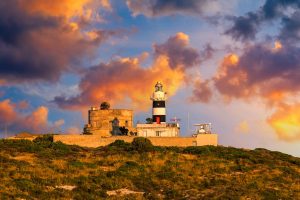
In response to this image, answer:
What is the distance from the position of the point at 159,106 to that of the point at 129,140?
1798 centimetres

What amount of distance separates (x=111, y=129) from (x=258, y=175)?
49.5 metres

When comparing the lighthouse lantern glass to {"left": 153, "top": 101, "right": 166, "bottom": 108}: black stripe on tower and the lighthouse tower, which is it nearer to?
the lighthouse tower

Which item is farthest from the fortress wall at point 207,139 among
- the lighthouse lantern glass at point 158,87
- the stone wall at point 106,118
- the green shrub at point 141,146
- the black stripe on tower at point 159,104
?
the stone wall at point 106,118

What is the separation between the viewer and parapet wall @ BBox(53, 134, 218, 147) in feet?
213

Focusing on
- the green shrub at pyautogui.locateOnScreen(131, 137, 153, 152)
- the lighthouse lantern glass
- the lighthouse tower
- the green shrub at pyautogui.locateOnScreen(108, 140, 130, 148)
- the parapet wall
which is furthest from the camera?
the lighthouse lantern glass

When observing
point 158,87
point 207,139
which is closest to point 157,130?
Result: point 158,87

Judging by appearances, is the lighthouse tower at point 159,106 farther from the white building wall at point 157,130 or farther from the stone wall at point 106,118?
the stone wall at point 106,118

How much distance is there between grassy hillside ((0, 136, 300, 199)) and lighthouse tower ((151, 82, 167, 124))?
30879 mm

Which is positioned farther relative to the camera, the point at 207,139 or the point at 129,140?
the point at 207,139

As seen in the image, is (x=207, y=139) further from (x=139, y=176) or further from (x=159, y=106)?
(x=139, y=176)

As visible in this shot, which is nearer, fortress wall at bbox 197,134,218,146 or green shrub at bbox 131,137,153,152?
green shrub at bbox 131,137,153,152

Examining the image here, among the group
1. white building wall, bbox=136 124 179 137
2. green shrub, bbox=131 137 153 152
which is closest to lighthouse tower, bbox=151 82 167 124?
→ white building wall, bbox=136 124 179 137

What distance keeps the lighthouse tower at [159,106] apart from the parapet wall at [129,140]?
14822mm

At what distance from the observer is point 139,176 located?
3669 cm
